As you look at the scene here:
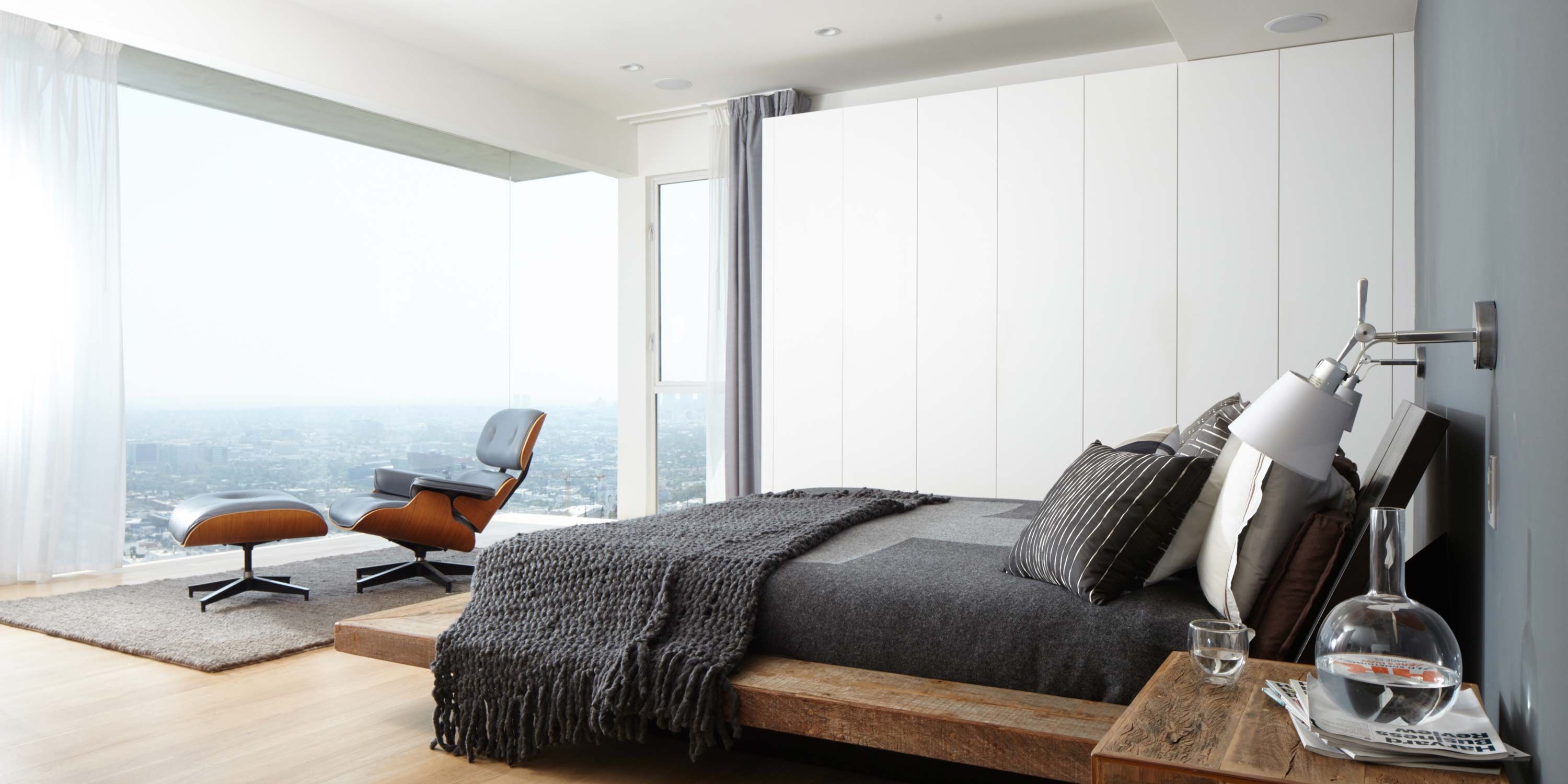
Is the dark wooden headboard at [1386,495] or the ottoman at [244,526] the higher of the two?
the dark wooden headboard at [1386,495]

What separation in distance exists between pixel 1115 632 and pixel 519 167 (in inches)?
228

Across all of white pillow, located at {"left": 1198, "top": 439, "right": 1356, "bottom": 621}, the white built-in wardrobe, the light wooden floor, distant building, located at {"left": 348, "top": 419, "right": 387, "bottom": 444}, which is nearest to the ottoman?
the light wooden floor

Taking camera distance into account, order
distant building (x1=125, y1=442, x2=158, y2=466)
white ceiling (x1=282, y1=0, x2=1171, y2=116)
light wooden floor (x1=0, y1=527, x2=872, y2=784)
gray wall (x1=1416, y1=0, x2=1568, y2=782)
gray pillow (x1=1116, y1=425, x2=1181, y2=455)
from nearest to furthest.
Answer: gray wall (x1=1416, y1=0, x2=1568, y2=782) < light wooden floor (x1=0, y1=527, x2=872, y2=784) < gray pillow (x1=1116, y1=425, x2=1181, y2=455) < white ceiling (x1=282, y1=0, x2=1171, y2=116) < distant building (x1=125, y1=442, x2=158, y2=466)

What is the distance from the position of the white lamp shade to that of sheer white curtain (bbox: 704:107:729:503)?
16.5 feet

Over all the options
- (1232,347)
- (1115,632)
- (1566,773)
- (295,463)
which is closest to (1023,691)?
(1115,632)

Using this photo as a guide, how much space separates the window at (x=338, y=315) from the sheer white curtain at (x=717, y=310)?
3.09 feet

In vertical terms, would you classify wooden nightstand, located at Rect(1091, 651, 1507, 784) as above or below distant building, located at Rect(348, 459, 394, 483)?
above

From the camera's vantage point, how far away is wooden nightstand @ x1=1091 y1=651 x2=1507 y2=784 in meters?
1.05

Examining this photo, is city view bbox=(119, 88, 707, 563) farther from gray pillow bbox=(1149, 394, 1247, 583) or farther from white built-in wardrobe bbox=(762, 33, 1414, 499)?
gray pillow bbox=(1149, 394, 1247, 583)

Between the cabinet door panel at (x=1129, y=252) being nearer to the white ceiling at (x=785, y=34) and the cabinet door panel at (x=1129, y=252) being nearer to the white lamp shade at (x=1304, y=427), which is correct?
the white ceiling at (x=785, y=34)

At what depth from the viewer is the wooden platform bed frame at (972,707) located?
65.4 inches

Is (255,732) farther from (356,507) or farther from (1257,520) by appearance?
(1257,520)

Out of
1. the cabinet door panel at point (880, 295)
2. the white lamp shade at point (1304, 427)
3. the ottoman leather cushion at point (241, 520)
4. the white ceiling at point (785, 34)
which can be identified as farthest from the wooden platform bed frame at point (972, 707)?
the cabinet door panel at point (880, 295)

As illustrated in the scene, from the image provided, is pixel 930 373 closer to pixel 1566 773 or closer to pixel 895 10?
pixel 895 10
